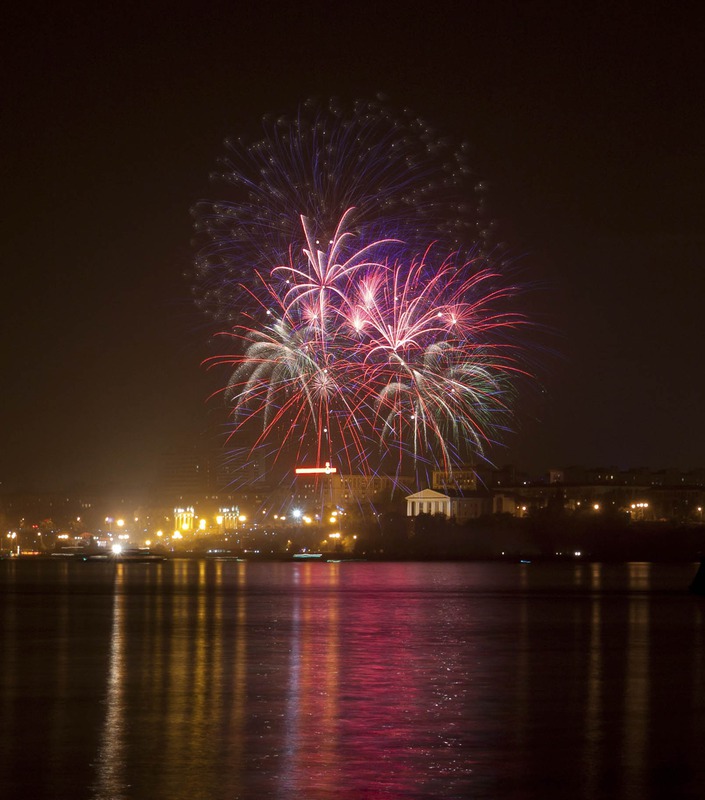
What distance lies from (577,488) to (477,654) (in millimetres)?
124745

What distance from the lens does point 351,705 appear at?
15.2m

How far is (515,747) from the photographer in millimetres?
12570

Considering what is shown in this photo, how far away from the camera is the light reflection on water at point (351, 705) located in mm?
10977

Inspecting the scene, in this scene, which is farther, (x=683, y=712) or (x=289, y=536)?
(x=289, y=536)

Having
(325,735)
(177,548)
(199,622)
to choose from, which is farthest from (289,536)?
(325,735)

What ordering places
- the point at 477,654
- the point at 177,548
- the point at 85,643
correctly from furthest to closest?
the point at 177,548
the point at 85,643
the point at 477,654

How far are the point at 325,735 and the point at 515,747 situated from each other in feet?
6.03

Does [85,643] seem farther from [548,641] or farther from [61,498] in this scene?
[61,498]

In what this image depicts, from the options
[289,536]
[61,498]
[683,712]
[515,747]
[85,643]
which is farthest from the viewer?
[61,498]

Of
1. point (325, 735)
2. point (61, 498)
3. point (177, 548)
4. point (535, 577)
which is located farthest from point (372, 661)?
point (61, 498)

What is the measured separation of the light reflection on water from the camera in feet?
36.0

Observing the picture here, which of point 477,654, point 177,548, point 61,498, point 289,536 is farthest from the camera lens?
point 61,498

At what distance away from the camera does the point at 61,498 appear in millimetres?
195750

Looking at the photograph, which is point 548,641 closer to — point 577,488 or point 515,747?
point 515,747
